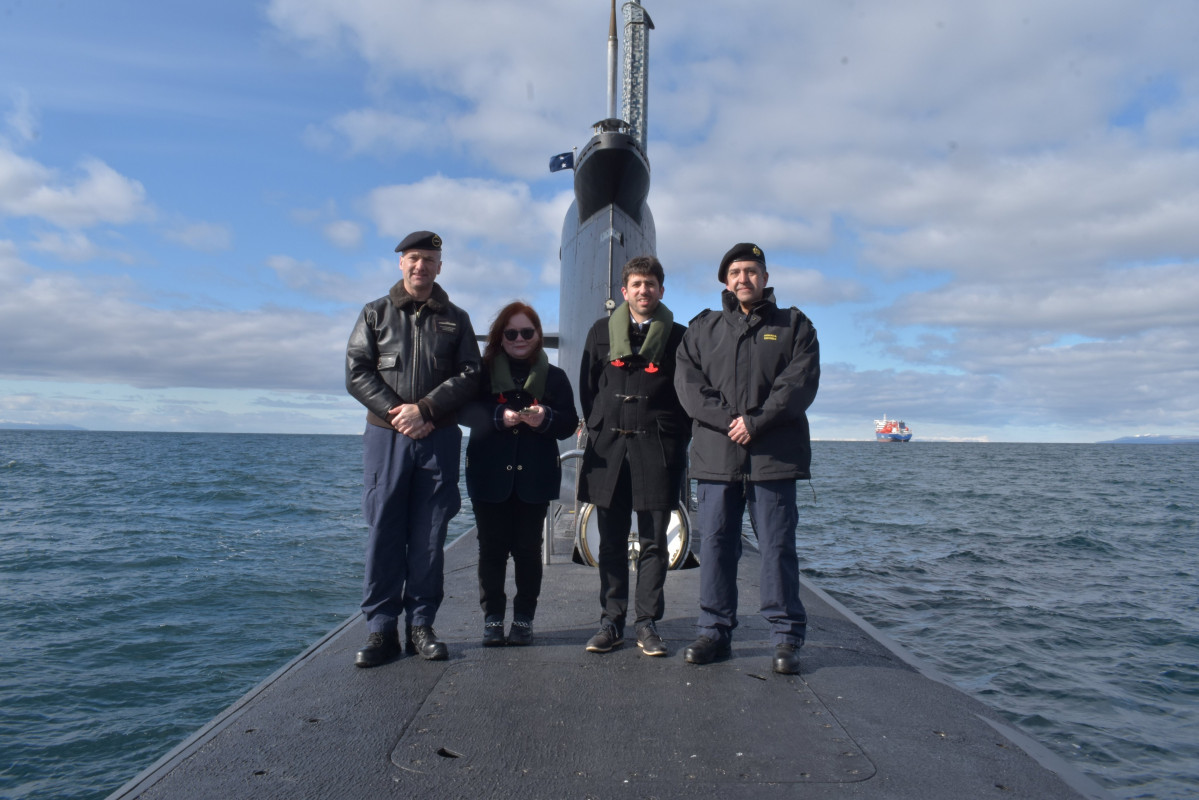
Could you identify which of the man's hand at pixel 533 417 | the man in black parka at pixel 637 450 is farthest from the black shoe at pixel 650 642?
the man's hand at pixel 533 417

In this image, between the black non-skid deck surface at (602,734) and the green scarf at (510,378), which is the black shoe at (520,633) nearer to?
the black non-skid deck surface at (602,734)

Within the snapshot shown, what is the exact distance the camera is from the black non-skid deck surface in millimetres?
2635

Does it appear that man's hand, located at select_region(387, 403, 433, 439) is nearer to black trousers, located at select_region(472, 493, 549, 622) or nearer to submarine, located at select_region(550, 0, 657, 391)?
black trousers, located at select_region(472, 493, 549, 622)

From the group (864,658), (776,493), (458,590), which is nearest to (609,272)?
(458,590)

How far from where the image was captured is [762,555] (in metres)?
4.06

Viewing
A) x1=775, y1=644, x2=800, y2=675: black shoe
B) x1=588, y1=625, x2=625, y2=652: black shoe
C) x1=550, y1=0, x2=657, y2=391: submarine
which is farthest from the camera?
x1=550, y1=0, x2=657, y2=391: submarine

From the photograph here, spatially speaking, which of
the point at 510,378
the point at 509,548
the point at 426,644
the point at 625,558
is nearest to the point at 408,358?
the point at 510,378

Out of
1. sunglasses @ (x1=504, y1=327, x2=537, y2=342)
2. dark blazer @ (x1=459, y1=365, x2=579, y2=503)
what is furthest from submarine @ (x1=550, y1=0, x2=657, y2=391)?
dark blazer @ (x1=459, y1=365, x2=579, y2=503)

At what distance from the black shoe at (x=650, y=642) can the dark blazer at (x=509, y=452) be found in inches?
35.2

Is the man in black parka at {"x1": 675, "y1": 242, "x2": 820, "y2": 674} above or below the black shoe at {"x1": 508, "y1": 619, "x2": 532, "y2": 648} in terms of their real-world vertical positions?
above

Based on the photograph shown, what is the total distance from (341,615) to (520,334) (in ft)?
21.8

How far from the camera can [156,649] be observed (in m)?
8.01

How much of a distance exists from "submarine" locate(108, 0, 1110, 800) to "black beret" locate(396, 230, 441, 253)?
2232 mm

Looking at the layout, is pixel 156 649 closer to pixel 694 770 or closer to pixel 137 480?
pixel 694 770
